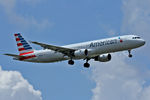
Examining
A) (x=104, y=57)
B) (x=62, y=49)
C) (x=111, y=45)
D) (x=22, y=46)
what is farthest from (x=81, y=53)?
(x=22, y=46)

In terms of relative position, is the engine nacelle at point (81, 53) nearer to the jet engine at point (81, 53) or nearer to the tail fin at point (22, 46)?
the jet engine at point (81, 53)

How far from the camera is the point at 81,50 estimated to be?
255 feet

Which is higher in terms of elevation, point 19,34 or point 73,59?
point 19,34

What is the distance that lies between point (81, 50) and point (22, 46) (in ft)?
60.7

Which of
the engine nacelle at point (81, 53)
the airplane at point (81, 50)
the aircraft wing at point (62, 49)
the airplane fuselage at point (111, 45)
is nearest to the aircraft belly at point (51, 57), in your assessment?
the airplane at point (81, 50)

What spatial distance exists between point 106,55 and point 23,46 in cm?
1994

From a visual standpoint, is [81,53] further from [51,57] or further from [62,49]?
[51,57]

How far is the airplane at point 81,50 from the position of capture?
74.9 meters

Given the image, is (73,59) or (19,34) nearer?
(73,59)

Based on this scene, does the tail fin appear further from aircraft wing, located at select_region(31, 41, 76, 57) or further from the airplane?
aircraft wing, located at select_region(31, 41, 76, 57)

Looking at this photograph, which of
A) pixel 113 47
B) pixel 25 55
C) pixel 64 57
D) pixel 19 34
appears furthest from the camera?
pixel 19 34

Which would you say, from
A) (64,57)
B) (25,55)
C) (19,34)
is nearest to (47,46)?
(64,57)

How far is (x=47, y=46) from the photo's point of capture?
78.1 m

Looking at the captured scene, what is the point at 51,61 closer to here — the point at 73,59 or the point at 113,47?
the point at 73,59
